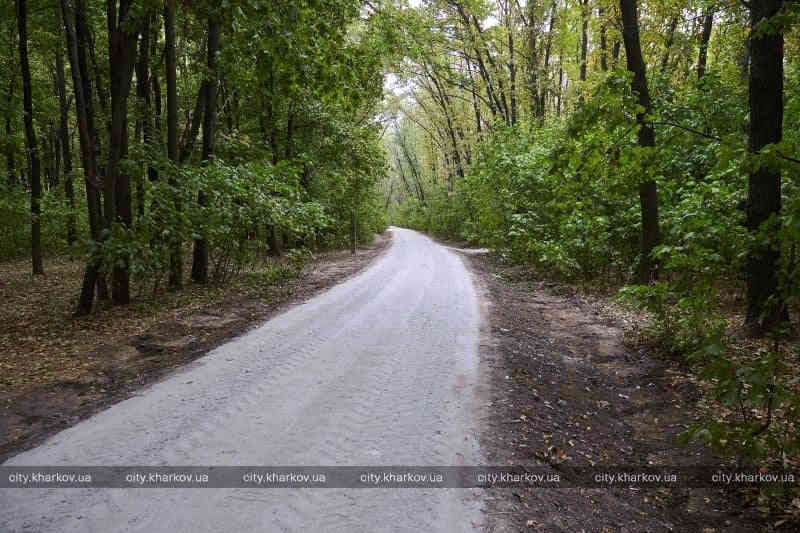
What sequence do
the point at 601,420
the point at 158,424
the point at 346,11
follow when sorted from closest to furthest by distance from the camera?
the point at 158,424 → the point at 601,420 → the point at 346,11

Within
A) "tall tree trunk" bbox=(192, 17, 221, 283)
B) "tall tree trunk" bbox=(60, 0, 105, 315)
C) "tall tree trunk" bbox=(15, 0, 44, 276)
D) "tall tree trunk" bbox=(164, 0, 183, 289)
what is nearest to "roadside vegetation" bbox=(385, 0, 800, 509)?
"tall tree trunk" bbox=(192, 17, 221, 283)

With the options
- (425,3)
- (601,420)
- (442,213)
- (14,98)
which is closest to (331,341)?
(601,420)

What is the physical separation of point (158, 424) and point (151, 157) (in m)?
7.10

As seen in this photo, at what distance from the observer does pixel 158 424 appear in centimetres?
454

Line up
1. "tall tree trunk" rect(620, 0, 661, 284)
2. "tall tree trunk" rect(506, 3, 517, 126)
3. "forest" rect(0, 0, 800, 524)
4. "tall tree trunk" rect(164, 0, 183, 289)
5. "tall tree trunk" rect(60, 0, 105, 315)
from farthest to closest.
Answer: "tall tree trunk" rect(506, 3, 517, 126)
"tall tree trunk" rect(164, 0, 183, 289)
"tall tree trunk" rect(620, 0, 661, 284)
"tall tree trunk" rect(60, 0, 105, 315)
"forest" rect(0, 0, 800, 524)

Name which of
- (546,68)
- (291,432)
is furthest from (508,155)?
(291,432)

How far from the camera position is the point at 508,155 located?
57.5 feet

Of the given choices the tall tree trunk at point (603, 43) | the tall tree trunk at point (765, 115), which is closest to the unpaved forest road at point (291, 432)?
the tall tree trunk at point (765, 115)

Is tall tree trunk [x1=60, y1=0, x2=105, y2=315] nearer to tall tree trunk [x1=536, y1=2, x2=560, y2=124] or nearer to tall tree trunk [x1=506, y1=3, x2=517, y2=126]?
tall tree trunk [x1=536, y1=2, x2=560, y2=124]

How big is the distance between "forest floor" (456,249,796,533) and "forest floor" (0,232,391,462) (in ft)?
14.0

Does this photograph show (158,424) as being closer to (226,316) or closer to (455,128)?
(226,316)

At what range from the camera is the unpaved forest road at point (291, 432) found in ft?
10.3

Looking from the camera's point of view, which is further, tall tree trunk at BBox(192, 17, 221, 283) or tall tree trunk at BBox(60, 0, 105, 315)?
tall tree trunk at BBox(192, 17, 221, 283)

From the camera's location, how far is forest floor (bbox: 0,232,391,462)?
5.12m
